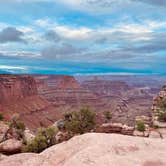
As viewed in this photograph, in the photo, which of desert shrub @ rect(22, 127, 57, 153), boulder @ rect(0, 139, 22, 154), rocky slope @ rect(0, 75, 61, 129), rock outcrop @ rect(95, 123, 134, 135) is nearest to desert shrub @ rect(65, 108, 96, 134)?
rock outcrop @ rect(95, 123, 134, 135)

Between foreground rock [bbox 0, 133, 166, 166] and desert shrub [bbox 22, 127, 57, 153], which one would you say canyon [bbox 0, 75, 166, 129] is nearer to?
desert shrub [bbox 22, 127, 57, 153]

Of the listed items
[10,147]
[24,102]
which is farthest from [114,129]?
[24,102]

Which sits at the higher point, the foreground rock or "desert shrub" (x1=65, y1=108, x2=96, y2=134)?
the foreground rock

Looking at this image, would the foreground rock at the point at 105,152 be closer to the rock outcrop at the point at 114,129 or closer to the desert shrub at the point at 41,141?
the desert shrub at the point at 41,141

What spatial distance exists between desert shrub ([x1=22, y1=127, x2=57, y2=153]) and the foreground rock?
30.7 m

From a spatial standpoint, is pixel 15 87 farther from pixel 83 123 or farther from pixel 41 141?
pixel 41 141

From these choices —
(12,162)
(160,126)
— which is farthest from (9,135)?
(12,162)

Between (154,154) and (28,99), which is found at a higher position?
(154,154)

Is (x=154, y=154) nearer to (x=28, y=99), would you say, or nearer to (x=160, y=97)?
(x=160, y=97)

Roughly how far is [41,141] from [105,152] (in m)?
32.9

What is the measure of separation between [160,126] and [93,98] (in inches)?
5477

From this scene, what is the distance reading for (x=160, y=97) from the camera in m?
63.8

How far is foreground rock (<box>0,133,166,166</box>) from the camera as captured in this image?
7047mm

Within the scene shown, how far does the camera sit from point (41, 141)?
3934cm
